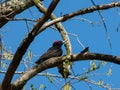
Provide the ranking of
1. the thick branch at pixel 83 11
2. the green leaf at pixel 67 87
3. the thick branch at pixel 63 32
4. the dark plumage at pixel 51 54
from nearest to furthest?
the green leaf at pixel 67 87, the thick branch at pixel 83 11, the dark plumage at pixel 51 54, the thick branch at pixel 63 32

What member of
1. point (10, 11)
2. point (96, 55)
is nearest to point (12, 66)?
point (96, 55)

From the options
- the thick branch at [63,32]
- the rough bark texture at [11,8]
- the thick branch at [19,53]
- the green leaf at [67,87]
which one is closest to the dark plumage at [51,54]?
the thick branch at [63,32]

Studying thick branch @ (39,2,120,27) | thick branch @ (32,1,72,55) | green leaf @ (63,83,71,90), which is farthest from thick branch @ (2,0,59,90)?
thick branch @ (32,1,72,55)

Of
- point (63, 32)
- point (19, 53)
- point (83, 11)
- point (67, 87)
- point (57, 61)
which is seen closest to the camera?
point (67, 87)

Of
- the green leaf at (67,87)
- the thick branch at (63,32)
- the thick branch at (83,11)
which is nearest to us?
the green leaf at (67,87)

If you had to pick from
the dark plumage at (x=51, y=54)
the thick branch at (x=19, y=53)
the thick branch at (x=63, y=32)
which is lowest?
the thick branch at (x=19, y=53)

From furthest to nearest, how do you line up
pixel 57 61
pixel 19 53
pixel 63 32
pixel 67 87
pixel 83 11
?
1. pixel 63 32
2. pixel 57 61
3. pixel 83 11
4. pixel 19 53
5. pixel 67 87

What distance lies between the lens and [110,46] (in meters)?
3.14

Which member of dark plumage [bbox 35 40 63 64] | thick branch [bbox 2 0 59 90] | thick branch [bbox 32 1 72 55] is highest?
thick branch [bbox 32 1 72 55]

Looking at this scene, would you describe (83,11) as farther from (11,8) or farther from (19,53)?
(11,8)

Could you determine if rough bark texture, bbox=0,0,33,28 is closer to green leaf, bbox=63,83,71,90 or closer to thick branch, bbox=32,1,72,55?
thick branch, bbox=32,1,72,55

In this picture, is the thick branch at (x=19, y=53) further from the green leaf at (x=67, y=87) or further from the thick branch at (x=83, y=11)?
the green leaf at (x=67, y=87)

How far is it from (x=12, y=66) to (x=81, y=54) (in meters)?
0.49

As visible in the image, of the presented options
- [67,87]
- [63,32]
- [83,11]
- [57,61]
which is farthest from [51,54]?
[67,87]
